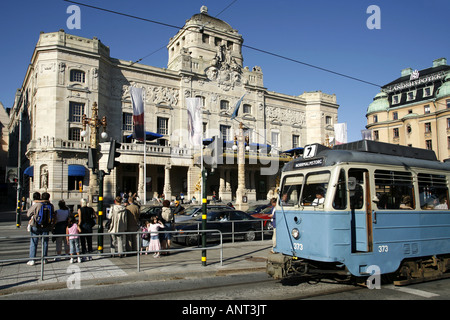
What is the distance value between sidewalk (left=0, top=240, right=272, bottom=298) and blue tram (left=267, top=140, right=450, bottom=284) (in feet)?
8.19

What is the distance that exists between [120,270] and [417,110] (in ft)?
206

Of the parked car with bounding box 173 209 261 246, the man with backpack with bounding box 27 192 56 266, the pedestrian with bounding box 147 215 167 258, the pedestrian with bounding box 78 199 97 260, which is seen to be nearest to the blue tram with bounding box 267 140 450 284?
the pedestrian with bounding box 147 215 167 258

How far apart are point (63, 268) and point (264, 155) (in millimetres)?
35186

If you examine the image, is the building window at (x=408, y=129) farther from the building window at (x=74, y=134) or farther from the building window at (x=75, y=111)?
the building window at (x=74, y=134)

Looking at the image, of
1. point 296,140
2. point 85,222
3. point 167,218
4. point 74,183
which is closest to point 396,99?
point 296,140

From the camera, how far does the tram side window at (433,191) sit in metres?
8.53

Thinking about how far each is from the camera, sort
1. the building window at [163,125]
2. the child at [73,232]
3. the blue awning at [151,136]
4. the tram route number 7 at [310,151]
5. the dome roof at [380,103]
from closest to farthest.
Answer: the tram route number 7 at [310,151], the child at [73,232], the blue awning at [151,136], the building window at [163,125], the dome roof at [380,103]

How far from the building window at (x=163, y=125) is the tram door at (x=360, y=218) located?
3598 cm

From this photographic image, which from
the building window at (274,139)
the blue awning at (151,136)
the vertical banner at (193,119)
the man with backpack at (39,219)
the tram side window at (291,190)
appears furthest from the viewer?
the building window at (274,139)

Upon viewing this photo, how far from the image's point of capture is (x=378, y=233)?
755 cm

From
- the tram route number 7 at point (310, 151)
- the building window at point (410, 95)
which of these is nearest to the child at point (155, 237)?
the tram route number 7 at point (310, 151)

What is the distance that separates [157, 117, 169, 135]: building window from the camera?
41722mm

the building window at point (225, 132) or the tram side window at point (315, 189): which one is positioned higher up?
the building window at point (225, 132)
